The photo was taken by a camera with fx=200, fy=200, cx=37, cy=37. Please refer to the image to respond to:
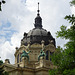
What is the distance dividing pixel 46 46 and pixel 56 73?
1044 inches

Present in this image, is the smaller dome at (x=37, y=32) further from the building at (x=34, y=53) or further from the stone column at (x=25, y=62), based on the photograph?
the stone column at (x=25, y=62)

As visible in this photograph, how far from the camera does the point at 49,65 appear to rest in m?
45.7

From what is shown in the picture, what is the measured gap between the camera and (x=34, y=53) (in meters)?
48.3

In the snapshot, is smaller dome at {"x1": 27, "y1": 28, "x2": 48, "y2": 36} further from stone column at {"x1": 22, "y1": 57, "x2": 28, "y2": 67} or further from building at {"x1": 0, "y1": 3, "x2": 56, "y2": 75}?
stone column at {"x1": 22, "y1": 57, "x2": 28, "y2": 67}

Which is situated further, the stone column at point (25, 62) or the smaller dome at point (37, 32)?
the smaller dome at point (37, 32)

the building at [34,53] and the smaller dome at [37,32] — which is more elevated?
the smaller dome at [37,32]

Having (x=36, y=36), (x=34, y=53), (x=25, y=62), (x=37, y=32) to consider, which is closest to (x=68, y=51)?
(x=25, y=62)

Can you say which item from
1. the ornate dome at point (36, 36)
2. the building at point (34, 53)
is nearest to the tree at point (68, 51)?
the building at point (34, 53)

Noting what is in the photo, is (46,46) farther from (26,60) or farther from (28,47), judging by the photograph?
(26,60)

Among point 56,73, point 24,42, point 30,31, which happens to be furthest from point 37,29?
point 56,73

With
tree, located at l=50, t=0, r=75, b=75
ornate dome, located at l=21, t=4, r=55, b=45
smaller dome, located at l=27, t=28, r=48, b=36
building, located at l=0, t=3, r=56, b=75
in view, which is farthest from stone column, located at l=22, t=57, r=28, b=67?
tree, located at l=50, t=0, r=75, b=75

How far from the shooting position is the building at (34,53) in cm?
4212

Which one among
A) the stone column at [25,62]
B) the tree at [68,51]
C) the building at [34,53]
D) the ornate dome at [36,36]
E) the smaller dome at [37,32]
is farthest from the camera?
the smaller dome at [37,32]

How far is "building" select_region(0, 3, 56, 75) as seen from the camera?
138ft
